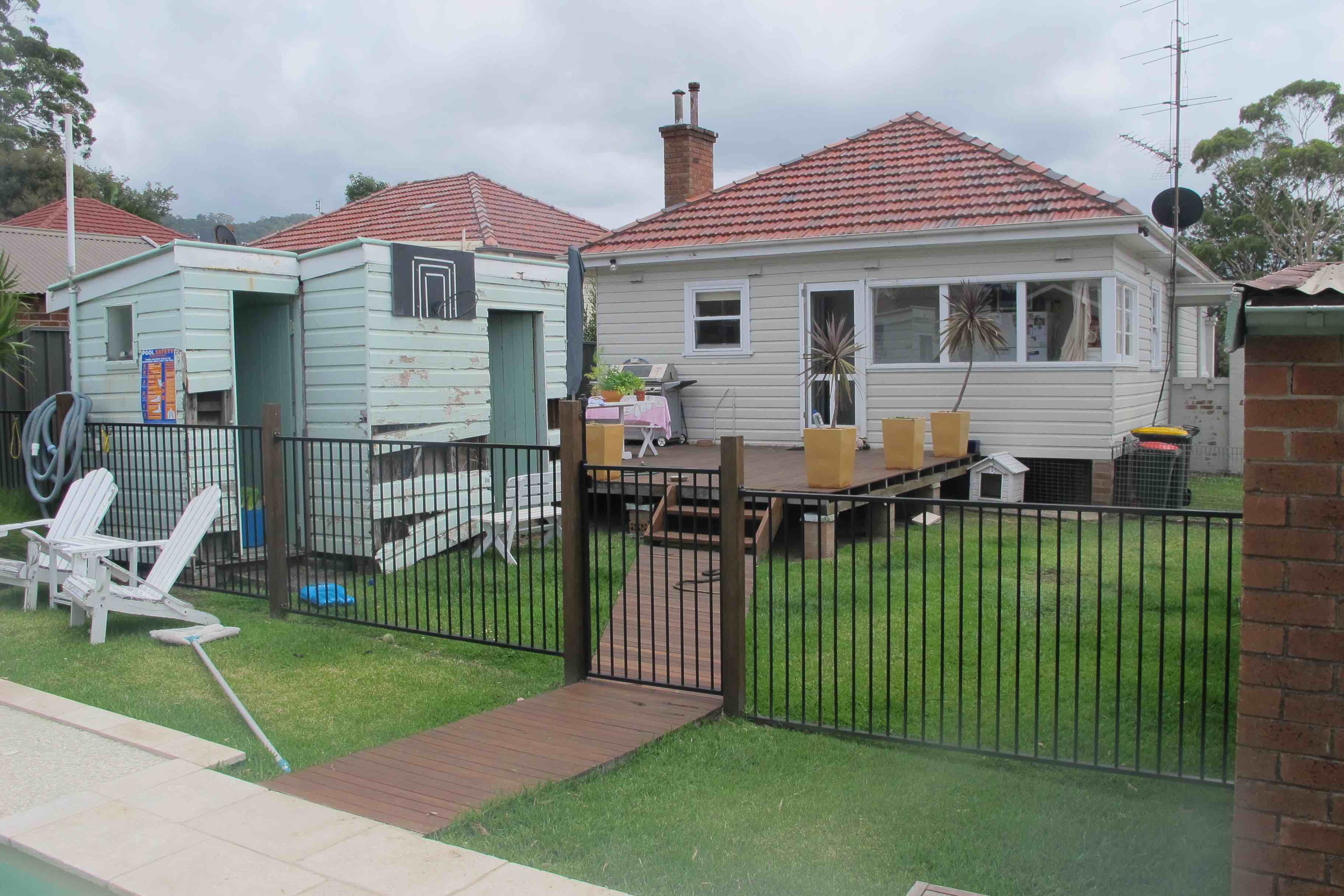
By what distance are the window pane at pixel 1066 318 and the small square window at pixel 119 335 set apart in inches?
393

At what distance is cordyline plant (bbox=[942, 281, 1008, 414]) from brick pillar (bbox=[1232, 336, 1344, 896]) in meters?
10.2

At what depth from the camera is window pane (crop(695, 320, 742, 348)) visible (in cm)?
1539

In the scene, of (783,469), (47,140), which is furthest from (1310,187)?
(47,140)

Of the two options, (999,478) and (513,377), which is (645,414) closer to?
(513,377)

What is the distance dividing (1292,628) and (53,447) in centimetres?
953

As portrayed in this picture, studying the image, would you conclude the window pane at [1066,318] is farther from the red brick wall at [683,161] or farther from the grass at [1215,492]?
the red brick wall at [683,161]

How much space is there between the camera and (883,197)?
14812 mm

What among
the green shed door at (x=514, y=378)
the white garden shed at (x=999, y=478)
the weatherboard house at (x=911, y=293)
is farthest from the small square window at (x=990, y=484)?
the green shed door at (x=514, y=378)

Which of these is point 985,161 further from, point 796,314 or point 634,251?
point 634,251

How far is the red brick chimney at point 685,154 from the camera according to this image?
1898cm

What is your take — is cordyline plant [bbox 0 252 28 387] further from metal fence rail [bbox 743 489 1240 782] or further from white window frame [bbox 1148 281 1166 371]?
white window frame [bbox 1148 281 1166 371]

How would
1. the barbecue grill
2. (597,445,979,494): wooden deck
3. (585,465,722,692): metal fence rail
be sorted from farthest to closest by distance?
1. the barbecue grill
2. (597,445,979,494): wooden deck
3. (585,465,722,692): metal fence rail

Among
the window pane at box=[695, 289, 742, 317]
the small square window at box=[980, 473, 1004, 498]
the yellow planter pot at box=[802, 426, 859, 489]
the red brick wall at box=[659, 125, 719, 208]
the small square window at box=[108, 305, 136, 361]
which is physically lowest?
the small square window at box=[980, 473, 1004, 498]

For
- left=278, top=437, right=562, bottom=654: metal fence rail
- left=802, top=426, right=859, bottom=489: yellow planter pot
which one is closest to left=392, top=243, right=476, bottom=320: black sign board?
left=278, top=437, right=562, bottom=654: metal fence rail
